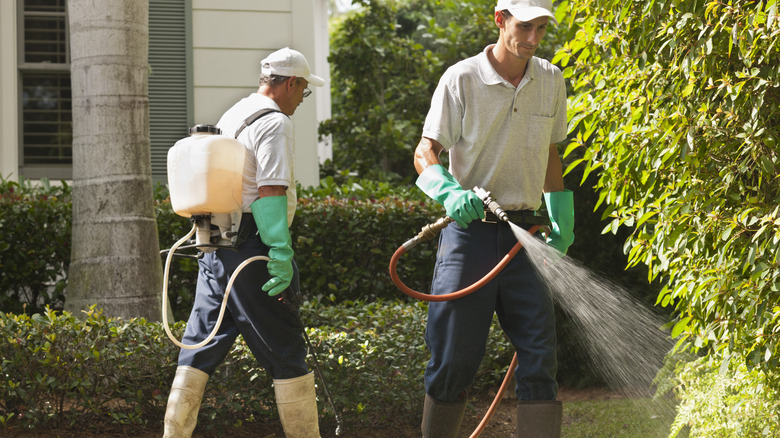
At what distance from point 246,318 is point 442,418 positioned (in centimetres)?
94

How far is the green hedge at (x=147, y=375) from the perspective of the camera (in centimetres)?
453

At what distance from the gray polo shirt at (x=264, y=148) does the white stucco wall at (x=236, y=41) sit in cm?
431

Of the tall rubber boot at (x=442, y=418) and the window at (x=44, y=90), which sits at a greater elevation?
the window at (x=44, y=90)

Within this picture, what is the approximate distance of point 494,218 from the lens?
3473mm

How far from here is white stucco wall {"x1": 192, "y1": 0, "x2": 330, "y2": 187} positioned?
8.18m

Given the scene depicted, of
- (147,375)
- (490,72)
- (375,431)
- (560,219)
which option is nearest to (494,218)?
(560,219)

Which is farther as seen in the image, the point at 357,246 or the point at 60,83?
the point at 60,83

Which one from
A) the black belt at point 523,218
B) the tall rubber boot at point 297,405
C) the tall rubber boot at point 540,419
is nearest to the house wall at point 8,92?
the tall rubber boot at point 297,405

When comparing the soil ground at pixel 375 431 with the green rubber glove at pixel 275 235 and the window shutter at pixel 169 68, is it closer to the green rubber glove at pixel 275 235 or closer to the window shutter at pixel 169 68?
the green rubber glove at pixel 275 235

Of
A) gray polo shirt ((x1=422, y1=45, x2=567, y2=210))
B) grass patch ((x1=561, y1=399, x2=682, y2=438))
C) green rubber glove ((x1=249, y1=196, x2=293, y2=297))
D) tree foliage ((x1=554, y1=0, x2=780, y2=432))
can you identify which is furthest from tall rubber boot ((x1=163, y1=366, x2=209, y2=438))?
grass patch ((x1=561, y1=399, x2=682, y2=438))

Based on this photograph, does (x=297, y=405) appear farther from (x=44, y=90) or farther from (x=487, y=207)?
(x=44, y=90)

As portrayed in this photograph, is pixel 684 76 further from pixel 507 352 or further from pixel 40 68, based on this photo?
pixel 40 68

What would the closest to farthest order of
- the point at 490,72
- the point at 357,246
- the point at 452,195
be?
the point at 452,195, the point at 490,72, the point at 357,246

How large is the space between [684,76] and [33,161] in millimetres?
6460
